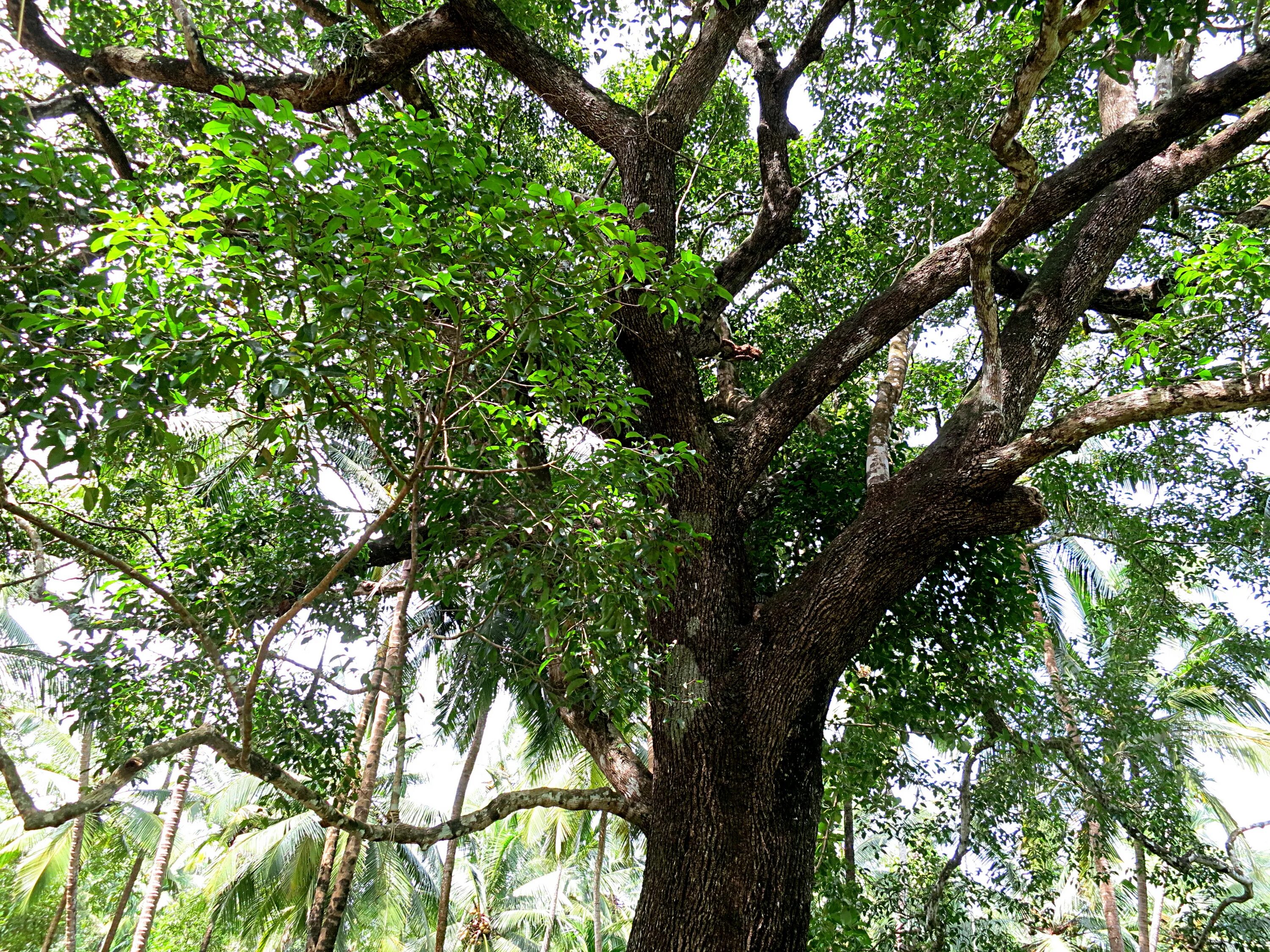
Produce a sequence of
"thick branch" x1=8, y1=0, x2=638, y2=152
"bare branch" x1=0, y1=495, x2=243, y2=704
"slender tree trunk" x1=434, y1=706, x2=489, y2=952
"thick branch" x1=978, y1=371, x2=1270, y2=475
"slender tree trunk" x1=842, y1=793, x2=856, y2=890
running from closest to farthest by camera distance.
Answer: "bare branch" x1=0, y1=495, x2=243, y2=704
"thick branch" x1=978, y1=371, x2=1270, y2=475
"thick branch" x1=8, y1=0, x2=638, y2=152
"slender tree trunk" x1=842, y1=793, x2=856, y2=890
"slender tree trunk" x1=434, y1=706, x2=489, y2=952

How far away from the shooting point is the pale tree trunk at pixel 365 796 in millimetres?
5605

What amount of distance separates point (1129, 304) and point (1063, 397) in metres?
1.95

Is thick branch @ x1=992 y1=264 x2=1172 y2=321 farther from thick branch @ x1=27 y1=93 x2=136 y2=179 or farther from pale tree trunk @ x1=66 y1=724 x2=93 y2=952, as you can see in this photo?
pale tree trunk @ x1=66 y1=724 x2=93 y2=952

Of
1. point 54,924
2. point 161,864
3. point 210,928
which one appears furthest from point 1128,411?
point 54,924

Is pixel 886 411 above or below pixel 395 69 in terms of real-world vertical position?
below

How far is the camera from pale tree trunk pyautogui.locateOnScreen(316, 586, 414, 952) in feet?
18.4

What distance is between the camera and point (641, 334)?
4.69m

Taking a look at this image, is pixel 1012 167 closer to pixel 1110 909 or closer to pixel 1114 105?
pixel 1114 105

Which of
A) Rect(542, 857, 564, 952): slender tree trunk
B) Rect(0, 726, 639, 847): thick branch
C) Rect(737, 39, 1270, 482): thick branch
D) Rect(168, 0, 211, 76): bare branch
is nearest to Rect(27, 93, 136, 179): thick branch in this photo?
Rect(168, 0, 211, 76): bare branch

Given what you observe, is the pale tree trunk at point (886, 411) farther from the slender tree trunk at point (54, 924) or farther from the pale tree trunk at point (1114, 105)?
the slender tree trunk at point (54, 924)

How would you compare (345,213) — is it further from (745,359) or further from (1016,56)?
(1016,56)

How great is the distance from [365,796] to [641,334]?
523cm

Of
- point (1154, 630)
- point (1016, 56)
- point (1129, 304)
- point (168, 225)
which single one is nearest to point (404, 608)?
point (168, 225)

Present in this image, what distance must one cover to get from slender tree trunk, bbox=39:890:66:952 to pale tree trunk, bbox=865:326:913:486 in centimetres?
1779
